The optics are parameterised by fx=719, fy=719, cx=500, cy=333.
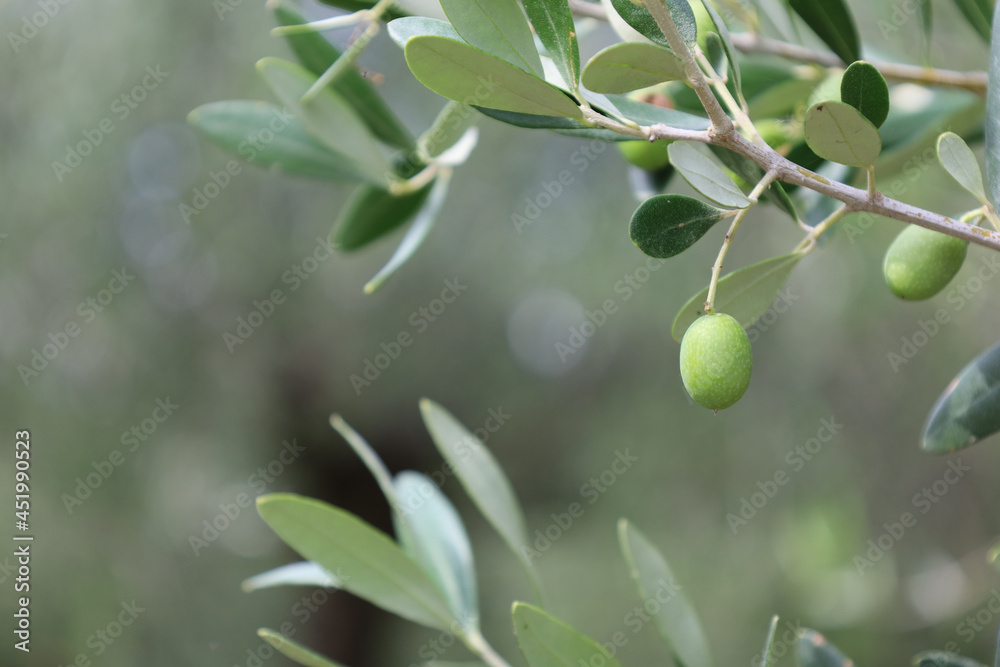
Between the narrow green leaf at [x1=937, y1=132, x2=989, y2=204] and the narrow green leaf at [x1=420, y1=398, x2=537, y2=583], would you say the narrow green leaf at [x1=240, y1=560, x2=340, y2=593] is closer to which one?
the narrow green leaf at [x1=420, y1=398, x2=537, y2=583]

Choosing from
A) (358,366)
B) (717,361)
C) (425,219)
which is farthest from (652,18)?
(358,366)

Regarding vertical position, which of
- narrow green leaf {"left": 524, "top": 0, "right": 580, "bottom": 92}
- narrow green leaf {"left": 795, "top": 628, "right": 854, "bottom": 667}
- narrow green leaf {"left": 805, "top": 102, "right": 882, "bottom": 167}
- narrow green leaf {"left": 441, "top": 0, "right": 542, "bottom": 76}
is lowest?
narrow green leaf {"left": 795, "top": 628, "right": 854, "bottom": 667}

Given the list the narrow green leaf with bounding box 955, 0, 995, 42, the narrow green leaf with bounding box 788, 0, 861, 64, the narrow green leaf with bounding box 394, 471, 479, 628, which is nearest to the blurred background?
the narrow green leaf with bounding box 955, 0, 995, 42

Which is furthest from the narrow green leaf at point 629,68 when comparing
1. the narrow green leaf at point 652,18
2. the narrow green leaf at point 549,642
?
the narrow green leaf at point 549,642

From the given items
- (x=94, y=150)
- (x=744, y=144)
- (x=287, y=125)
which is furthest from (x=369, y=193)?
(x=94, y=150)

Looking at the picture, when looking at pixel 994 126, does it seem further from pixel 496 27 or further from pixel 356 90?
pixel 356 90

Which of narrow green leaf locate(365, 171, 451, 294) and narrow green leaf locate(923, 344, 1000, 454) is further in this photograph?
narrow green leaf locate(365, 171, 451, 294)
